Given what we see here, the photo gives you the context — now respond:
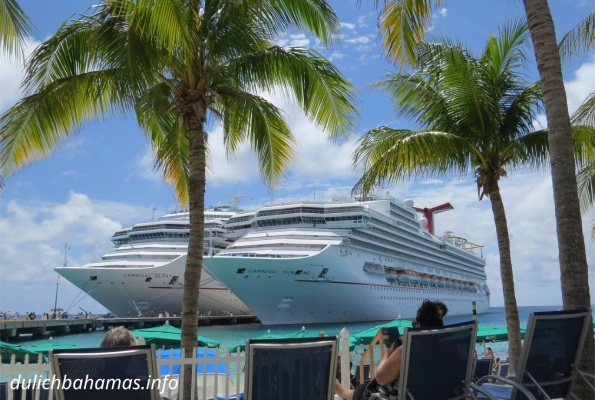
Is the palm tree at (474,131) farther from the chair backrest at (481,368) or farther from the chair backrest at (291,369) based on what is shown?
the chair backrest at (291,369)

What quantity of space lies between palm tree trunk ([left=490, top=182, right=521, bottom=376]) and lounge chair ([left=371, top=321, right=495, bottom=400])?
16.3ft

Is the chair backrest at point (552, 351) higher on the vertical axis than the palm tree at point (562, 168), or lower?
lower

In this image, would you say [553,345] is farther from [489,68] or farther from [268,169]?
[489,68]

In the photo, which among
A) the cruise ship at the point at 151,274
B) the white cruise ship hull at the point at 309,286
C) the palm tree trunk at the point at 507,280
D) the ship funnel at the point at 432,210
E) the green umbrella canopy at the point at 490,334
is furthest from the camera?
the ship funnel at the point at 432,210

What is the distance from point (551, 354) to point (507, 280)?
4.93m

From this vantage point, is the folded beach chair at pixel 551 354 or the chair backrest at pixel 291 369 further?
the folded beach chair at pixel 551 354

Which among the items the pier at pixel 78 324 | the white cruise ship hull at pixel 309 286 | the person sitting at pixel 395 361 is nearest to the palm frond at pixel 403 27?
the person sitting at pixel 395 361

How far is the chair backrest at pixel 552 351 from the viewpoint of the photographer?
2.88 metres

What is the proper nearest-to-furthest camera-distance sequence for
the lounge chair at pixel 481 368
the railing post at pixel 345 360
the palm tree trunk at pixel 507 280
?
the railing post at pixel 345 360
the lounge chair at pixel 481 368
the palm tree trunk at pixel 507 280

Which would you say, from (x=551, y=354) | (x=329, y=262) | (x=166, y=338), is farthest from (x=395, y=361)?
(x=329, y=262)

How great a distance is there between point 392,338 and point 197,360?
181cm

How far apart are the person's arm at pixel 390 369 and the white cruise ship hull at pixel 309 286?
2521cm

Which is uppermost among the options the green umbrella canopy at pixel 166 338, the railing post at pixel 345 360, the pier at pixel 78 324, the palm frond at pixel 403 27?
the palm frond at pixel 403 27

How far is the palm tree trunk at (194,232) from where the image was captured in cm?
584
